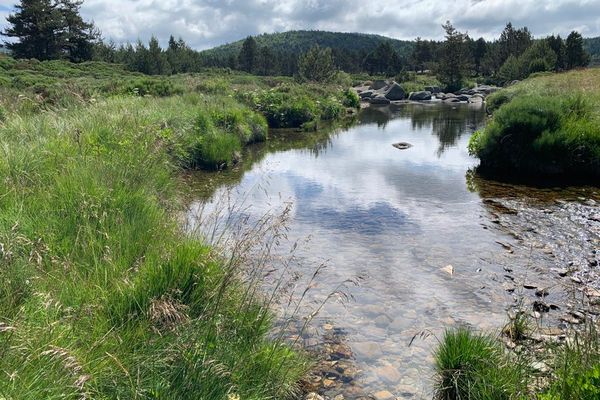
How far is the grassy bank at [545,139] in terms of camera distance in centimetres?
1345

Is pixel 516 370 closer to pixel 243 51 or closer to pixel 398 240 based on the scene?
pixel 398 240

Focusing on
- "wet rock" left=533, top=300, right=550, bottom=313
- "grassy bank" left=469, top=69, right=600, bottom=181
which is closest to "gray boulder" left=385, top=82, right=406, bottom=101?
"grassy bank" left=469, top=69, right=600, bottom=181

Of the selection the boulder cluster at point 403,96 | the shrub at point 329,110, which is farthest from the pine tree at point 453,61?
the shrub at point 329,110

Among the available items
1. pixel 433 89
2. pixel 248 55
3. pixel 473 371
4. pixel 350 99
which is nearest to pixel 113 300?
pixel 473 371

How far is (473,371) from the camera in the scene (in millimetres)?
4223

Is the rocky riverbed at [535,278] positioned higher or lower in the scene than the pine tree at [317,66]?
lower

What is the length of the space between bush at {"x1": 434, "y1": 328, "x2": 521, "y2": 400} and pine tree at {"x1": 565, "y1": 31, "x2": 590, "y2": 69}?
79524 mm

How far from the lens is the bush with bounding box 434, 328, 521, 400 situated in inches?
152

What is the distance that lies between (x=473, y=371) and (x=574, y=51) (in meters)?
80.7

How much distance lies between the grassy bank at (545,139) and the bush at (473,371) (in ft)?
34.8

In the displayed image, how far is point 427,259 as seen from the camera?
26.7 feet

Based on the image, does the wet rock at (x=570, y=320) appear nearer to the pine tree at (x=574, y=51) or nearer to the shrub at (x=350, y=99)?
the shrub at (x=350, y=99)

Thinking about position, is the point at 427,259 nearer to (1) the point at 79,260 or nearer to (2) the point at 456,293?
(2) the point at 456,293

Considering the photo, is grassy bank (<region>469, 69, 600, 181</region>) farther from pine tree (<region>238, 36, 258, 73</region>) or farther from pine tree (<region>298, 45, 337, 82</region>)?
pine tree (<region>238, 36, 258, 73</region>)
